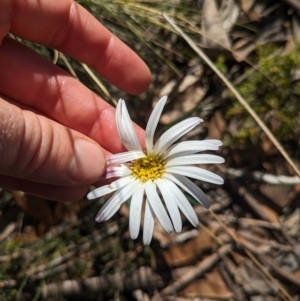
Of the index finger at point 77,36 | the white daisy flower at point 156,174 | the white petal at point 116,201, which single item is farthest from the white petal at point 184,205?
the index finger at point 77,36

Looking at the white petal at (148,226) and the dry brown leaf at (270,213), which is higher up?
the white petal at (148,226)

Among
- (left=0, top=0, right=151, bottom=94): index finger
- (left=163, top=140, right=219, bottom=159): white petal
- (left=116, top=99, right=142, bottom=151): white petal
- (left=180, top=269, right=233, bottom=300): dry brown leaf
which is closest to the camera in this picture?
(left=163, top=140, right=219, bottom=159): white petal

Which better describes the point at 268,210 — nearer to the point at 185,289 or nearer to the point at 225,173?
the point at 225,173

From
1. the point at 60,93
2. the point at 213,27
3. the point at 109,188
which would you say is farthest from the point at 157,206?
the point at 213,27

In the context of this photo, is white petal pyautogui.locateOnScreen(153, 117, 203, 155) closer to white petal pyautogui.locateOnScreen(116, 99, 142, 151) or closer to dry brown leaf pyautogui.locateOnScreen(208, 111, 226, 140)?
white petal pyautogui.locateOnScreen(116, 99, 142, 151)

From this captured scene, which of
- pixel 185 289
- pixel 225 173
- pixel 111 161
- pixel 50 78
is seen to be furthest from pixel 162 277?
pixel 50 78

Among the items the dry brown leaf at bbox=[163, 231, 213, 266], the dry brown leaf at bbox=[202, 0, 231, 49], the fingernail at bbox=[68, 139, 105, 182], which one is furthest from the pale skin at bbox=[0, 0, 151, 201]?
the dry brown leaf at bbox=[163, 231, 213, 266]

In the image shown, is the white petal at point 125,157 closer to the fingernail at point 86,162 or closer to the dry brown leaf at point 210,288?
the fingernail at point 86,162
